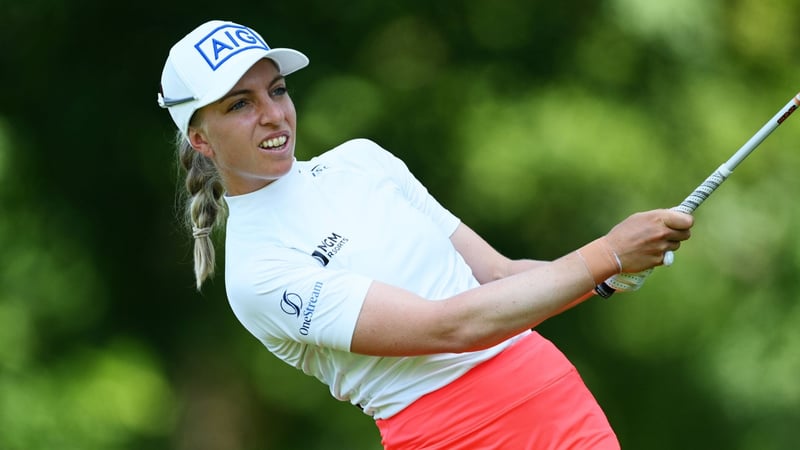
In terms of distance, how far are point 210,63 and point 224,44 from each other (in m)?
0.06

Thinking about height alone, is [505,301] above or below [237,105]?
below

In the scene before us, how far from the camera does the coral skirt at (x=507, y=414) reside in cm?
267

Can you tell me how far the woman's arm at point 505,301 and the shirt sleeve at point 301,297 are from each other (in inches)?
1.5

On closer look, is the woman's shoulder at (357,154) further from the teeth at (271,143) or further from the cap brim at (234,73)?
the cap brim at (234,73)

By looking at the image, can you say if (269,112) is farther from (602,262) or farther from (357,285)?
(602,262)

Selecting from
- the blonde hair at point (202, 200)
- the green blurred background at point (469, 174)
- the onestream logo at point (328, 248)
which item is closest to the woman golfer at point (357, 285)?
the onestream logo at point (328, 248)

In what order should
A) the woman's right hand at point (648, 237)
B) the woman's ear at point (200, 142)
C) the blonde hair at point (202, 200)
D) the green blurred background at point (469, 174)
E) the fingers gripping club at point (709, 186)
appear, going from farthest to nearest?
the green blurred background at point (469, 174) → the blonde hair at point (202, 200) → the woman's ear at point (200, 142) → the fingers gripping club at point (709, 186) → the woman's right hand at point (648, 237)

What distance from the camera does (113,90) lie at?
651cm

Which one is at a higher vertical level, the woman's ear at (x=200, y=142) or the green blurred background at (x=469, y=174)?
the woman's ear at (x=200, y=142)

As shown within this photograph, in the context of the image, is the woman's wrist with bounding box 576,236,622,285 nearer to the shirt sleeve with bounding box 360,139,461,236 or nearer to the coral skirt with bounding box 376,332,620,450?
the coral skirt with bounding box 376,332,620,450

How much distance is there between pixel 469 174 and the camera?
6.50 meters

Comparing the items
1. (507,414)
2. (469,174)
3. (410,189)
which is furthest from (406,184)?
(469,174)

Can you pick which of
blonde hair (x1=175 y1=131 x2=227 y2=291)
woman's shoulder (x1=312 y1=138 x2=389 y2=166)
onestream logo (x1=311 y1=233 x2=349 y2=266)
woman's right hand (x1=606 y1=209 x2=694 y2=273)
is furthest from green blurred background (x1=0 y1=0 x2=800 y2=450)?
woman's right hand (x1=606 y1=209 x2=694 y2=273)

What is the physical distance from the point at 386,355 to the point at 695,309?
411 cm
